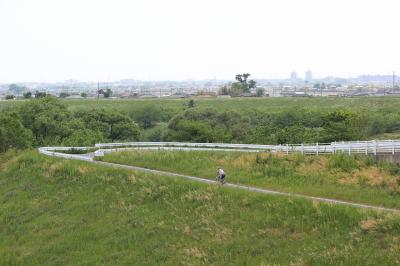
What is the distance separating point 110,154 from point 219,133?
19.6 metres

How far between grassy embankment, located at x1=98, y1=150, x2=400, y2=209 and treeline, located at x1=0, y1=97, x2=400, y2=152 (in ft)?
54.2

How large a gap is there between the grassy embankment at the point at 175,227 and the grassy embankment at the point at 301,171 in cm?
304

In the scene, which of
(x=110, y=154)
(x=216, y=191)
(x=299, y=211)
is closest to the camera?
(x=299, y=211)

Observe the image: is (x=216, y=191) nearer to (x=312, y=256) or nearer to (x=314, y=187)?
(x=314, y=187)

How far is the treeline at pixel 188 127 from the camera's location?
4575 centimetres

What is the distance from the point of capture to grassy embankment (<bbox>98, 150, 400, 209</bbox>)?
20.9 metres

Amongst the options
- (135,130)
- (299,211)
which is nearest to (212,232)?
(299,211)

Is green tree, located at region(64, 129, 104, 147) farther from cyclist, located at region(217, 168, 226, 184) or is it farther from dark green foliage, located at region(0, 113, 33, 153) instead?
cyclist, located at region(217, 168, 226, 184)

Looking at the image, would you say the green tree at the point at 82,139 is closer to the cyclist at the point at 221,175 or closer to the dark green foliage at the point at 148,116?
the cyclist at the point at 221,175

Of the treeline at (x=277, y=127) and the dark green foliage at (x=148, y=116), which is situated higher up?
the treeline at (x=277, y=127)

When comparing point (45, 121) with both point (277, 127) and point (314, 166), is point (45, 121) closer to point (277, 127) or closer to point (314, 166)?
point (277, 127)

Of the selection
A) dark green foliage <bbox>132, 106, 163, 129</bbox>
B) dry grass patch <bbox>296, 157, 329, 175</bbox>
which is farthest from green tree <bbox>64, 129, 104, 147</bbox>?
dark green foliage <bbox>132, 106, 163, 129</bbox>

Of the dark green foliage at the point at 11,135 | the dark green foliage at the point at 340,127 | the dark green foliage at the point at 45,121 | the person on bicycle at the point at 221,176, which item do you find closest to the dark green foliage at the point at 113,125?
the dark green foliage at the point at 45,121

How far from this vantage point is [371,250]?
14.5 m
